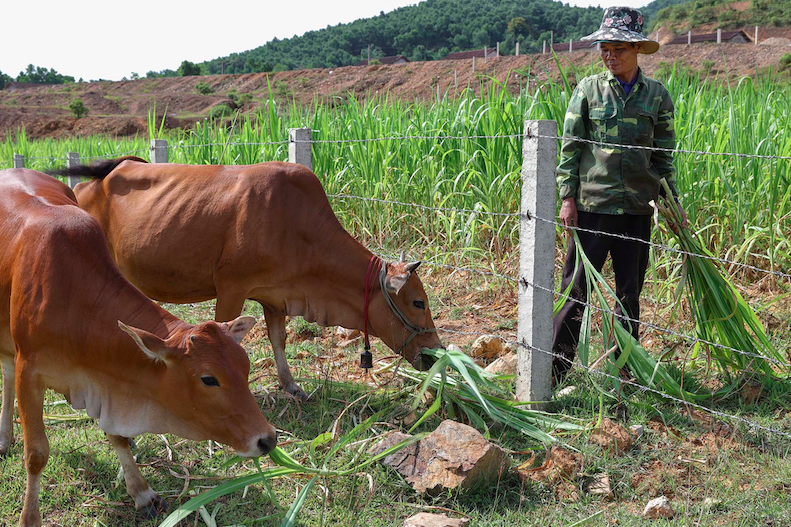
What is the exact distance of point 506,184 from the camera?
599cm

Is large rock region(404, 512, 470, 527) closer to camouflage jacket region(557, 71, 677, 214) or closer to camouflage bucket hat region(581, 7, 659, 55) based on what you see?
camouflage jacket region(557, 71, 677, 214)

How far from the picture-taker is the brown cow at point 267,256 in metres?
3.86

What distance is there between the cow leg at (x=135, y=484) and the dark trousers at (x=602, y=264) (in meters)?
2.10

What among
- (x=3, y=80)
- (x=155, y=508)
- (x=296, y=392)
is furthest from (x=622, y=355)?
(x=3, y=80)

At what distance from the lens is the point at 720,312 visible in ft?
11.8

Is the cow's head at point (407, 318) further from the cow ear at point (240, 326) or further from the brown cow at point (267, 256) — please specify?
the cow ear at point (240, 326)

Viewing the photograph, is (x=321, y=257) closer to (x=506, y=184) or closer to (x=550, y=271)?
(x=550, y=271)

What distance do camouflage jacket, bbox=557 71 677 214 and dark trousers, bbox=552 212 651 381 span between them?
97mm

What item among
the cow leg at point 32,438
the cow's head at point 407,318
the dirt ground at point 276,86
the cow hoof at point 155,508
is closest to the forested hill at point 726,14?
the dirt ground at point 276,86

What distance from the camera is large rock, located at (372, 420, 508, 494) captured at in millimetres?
2980

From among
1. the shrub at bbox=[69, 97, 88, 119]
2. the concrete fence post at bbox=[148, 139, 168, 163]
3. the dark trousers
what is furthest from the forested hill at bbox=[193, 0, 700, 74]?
the dark trousers

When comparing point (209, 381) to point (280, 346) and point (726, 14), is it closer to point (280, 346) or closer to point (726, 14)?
point (280, 346)

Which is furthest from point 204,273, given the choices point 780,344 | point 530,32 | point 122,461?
point 530,32

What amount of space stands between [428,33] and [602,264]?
289 feet
